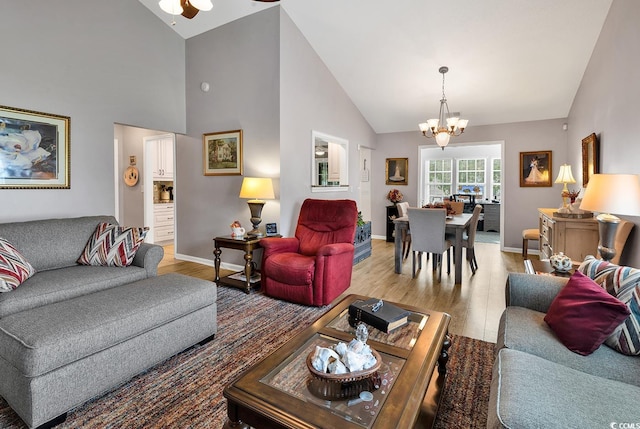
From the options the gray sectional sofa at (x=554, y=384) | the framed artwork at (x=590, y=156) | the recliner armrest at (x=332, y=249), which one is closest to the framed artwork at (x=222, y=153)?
the recliner armrest at (x=332, y=249)

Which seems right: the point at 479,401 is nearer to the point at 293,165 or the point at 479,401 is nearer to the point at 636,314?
the point at 636,314

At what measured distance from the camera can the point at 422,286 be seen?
12.6 ft

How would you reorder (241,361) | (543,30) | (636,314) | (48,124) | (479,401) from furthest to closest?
A: (543,30) < (48,124) < (241,361) < (479,401) < (636,314)

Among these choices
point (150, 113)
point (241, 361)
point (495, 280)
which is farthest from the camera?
point (150, 113)

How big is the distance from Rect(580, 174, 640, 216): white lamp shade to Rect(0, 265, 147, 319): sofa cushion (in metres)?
3.55

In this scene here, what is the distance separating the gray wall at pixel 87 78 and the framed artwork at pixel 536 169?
19.3 ft

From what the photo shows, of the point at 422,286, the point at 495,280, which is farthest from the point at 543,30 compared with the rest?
the point at 422,286

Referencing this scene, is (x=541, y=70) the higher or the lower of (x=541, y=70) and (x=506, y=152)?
the higher

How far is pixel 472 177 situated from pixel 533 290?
7475 millimetres

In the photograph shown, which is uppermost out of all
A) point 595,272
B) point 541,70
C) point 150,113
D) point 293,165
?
point 541,70

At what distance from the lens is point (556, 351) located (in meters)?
1.53

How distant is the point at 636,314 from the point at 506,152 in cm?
500

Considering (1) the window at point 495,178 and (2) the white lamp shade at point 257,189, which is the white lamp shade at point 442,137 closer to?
(2) the white lamp shade at point 257,189

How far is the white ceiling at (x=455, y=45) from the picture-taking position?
3686 millimetres
